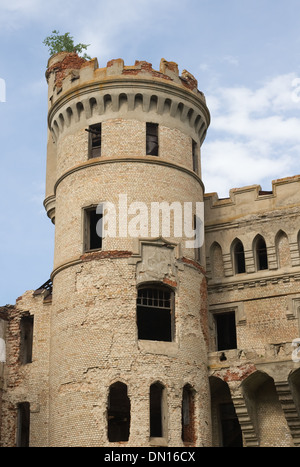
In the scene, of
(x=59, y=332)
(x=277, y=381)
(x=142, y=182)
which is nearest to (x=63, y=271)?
(x=59, y=332)

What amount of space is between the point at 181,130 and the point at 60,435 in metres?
12.3

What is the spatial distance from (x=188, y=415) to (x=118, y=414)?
3921 millimetres

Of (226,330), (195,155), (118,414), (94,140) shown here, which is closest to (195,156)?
(195,155)

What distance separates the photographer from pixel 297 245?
29906 millimetres

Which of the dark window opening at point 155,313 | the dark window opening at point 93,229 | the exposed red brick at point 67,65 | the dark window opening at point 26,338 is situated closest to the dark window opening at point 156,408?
the dark window opening at point 155,313

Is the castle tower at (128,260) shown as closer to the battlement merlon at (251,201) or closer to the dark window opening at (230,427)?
the battlement merlon at (251,201)

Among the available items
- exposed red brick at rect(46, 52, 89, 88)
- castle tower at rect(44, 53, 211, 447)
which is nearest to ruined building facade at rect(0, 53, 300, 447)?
castle tower at rect(44, 53, 211, 447)

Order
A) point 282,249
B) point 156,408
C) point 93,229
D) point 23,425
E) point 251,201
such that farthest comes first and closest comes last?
1. point 251,201
2. point 156,408
3. point 23,425
4. point 282,249
5. point 93,229

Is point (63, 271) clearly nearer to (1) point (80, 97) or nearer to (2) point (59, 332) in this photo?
(2) point (59, 332)

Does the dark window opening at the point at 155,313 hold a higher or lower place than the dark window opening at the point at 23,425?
higher

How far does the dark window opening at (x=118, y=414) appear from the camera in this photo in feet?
96.1

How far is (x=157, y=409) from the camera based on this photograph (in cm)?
3134

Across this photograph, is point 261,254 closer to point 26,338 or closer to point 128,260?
point 128,260

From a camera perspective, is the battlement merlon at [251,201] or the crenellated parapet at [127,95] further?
the battlement merlon at [251,201]
